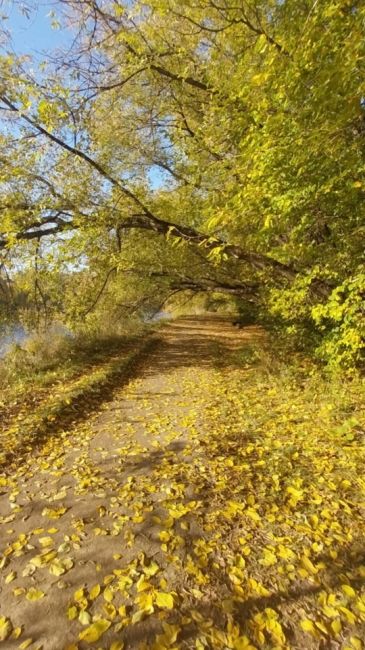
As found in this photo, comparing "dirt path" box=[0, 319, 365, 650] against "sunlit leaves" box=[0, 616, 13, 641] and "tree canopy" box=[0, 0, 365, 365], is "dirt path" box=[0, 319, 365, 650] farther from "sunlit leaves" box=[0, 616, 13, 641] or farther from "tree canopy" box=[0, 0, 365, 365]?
"tree canopy" box=[0, 0, 365, 365]

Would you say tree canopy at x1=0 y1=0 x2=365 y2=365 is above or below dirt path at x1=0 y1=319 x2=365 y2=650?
above

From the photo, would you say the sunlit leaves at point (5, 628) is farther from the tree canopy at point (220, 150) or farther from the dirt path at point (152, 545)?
the tree canopy at point (220, 150)

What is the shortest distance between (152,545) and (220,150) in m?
7.34

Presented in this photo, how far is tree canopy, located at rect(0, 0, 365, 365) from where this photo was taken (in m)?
4.23

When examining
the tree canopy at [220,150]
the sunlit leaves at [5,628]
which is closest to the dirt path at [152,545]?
the sunlit leaves at [5,628]

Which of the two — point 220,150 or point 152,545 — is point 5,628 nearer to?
point 152,545

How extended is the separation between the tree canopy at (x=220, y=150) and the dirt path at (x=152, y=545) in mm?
3108

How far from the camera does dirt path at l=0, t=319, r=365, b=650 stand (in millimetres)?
Answer: 2434

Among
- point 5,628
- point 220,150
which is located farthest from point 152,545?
point 220,150

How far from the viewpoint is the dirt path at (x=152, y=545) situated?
95.8 inches

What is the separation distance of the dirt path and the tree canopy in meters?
3.11

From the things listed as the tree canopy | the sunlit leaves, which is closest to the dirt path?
the sunlit leaves

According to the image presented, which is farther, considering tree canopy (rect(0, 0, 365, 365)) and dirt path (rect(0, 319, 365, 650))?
tree canopy (rect(0, 0, 365, 365))

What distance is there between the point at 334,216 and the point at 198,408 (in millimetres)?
4278
